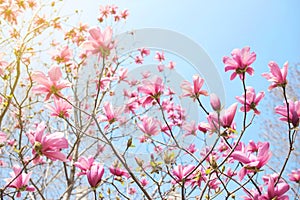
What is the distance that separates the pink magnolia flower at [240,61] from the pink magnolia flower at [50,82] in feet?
2.32

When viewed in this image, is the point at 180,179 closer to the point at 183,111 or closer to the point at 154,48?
the point at 183,111

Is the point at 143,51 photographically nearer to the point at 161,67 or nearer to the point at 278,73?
the point at 161,67

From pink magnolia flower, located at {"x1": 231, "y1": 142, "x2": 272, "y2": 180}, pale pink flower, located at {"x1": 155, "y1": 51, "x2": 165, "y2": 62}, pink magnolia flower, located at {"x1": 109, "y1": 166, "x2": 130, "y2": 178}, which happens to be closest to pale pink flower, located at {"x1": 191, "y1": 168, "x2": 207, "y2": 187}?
pink magnolia flower, located at {"x1": 231, "y1": 142, "x2": 272, "y2": 180}

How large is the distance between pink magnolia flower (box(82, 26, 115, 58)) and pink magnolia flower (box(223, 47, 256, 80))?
0.50 meters

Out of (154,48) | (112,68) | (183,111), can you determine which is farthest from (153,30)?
(183,111)

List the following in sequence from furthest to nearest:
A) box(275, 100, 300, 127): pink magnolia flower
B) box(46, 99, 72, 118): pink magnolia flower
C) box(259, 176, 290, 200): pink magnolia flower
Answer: box(46, 99, 72, 118): pink magnolia flower
box(275, 100, 300, 127): pink magnolia flower
box(259, 176, 290, 200): pink magnolia flower

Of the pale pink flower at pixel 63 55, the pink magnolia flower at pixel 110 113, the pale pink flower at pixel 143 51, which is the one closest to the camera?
the pink magnolia flower at pixel 110 113

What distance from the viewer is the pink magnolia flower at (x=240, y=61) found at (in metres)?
1.26

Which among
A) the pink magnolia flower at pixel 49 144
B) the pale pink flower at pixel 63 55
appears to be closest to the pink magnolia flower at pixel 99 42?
the pink magnolia flower at pixel 49 144

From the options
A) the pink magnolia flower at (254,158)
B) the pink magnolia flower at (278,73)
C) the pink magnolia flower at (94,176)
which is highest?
the pink magnolia flower at (278,73)

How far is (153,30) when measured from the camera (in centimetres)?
463

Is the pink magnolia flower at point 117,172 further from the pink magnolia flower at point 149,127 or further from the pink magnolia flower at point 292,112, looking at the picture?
the pink magnolia flower at point 292,112

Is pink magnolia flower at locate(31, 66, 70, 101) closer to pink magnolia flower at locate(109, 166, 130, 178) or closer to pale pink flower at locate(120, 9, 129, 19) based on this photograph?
pink magnolia flower at locate(109, 166, 130, 178)

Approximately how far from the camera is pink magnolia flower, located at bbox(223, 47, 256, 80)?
126cm
